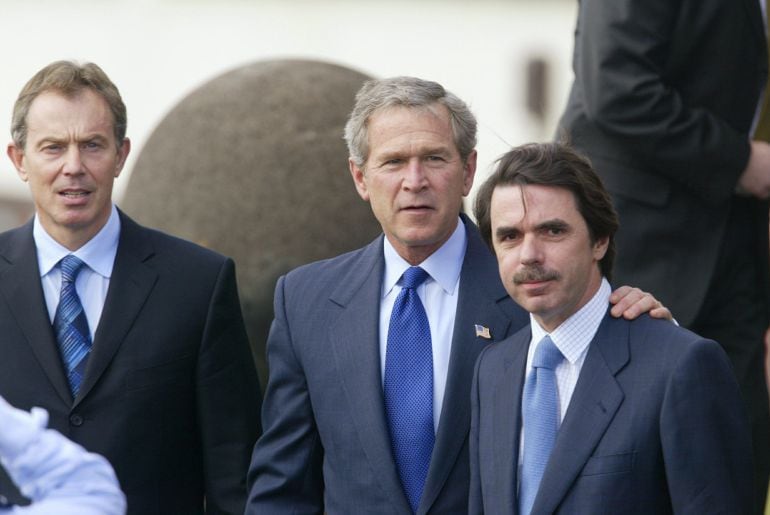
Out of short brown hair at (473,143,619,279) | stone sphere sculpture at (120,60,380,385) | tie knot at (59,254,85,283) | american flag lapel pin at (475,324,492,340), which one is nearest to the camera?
short brown hair at (473,143,619,279)

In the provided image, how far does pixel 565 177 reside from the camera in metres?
5.57

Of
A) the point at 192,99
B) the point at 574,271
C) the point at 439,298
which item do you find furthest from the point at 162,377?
the point at 192,99

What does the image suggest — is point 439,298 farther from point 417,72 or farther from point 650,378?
point 417,72

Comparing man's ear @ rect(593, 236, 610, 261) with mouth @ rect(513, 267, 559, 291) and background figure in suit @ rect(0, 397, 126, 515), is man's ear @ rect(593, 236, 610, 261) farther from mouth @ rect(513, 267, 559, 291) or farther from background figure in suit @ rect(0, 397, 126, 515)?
background figure in suit @ rect(0, 397, 126, 515)

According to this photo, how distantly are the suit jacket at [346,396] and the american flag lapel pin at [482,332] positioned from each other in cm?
1

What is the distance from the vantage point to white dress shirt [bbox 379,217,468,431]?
614cm

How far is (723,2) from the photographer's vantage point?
720cm

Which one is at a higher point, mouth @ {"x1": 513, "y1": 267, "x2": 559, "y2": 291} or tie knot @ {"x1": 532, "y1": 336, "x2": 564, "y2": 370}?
mouth @ {"x1": 513, "y1": 267, "x2": 559, "y2": 291}

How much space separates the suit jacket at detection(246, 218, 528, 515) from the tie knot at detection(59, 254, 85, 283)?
0.65 metres

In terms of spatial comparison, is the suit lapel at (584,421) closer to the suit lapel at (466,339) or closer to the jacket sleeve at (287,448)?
the suit lapel at (466,339)

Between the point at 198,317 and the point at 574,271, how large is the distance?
1.57 meters

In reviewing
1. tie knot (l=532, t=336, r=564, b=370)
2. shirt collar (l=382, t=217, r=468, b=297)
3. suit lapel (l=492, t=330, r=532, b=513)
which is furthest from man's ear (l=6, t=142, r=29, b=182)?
tie knot (l=532, t=336, r=564, b=370)

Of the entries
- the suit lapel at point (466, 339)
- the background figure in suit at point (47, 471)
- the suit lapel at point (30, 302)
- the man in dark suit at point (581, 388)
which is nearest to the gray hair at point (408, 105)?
the suit lapel at point (466, 339)

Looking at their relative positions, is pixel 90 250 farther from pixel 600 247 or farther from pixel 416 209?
pixel 600 247
